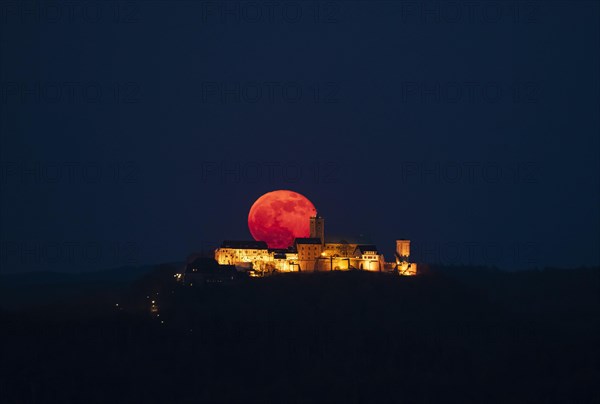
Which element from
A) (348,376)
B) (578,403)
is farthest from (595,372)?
(348,376)

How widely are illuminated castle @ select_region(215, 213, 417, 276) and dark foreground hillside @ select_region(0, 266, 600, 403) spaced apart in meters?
4.45

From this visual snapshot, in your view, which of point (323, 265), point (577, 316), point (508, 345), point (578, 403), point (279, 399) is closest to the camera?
point (279, 399)

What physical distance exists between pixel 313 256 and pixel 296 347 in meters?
20.8

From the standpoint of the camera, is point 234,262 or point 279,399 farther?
point 234,262

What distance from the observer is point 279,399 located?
400 ft

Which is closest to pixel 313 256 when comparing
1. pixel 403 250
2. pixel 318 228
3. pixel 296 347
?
pixel 318 228

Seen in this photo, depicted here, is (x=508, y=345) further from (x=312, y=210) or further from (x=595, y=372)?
(x=312, y=210)

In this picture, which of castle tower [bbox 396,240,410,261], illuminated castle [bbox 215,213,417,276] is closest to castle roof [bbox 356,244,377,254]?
illuminated castle [bbox 215,213,417,276]

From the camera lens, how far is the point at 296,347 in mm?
129750

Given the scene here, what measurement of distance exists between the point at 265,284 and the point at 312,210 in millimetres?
16796

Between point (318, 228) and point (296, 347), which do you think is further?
point (318, 228)

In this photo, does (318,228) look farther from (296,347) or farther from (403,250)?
(296,347)

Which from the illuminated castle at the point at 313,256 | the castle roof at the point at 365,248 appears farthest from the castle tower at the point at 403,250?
the castle roof at the point at 365,248

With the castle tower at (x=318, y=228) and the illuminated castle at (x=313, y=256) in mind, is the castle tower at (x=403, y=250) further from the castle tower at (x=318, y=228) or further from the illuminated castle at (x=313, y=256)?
the castle tower at (x=318, y=228)
